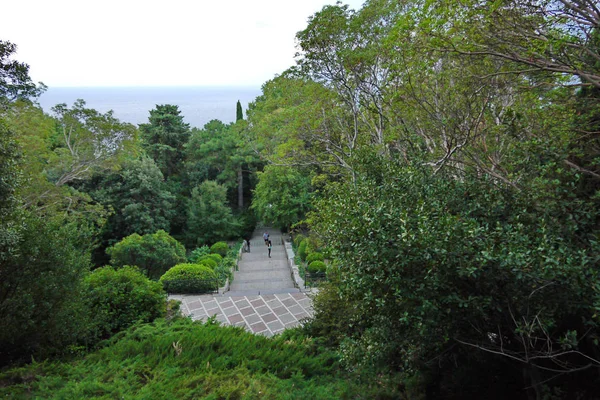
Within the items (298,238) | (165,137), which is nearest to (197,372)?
(298,238)

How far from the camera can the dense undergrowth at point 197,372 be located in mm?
5969

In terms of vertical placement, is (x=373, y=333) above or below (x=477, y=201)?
below

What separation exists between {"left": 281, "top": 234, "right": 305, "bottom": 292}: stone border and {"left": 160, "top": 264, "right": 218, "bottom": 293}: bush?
10.6 feet

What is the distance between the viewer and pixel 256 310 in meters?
12.8

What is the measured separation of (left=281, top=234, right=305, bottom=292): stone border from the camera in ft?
54.0

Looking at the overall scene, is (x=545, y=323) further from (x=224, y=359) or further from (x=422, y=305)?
(x=224, y=359)

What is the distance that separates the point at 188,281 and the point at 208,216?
1164 centimetres

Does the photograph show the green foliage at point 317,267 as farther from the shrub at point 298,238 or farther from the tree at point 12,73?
the tree at point 12,73

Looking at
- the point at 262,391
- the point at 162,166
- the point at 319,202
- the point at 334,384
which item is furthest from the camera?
the point at 162,166

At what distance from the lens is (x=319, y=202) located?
7.59 metres

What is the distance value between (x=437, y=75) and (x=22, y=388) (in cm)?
907

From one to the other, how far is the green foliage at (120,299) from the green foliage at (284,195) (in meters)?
14.5

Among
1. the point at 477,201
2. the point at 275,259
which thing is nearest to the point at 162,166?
the point at 275,259

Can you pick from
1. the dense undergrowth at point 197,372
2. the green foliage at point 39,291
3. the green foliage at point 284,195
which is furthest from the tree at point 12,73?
the green foliage at point 284,195
